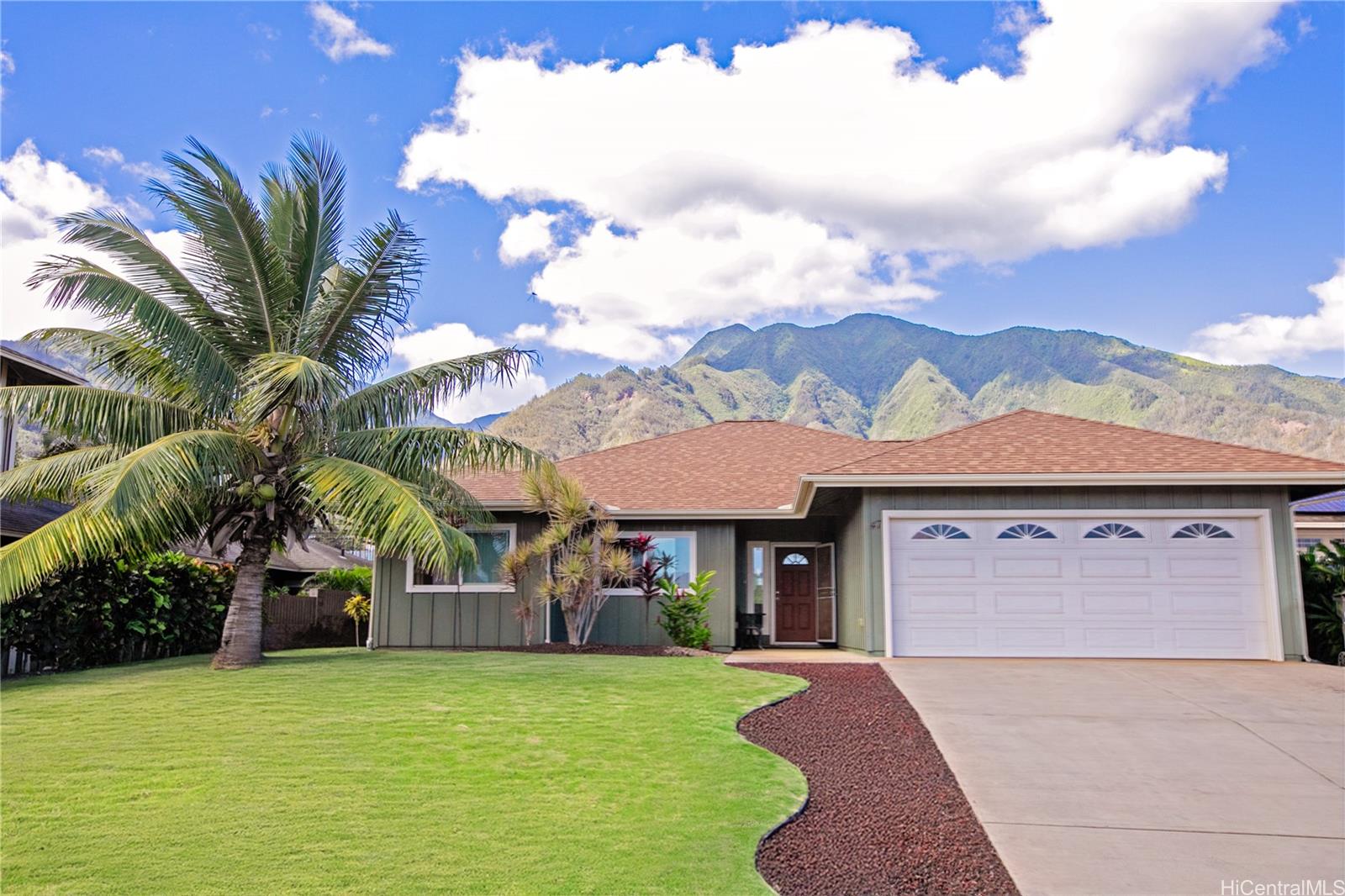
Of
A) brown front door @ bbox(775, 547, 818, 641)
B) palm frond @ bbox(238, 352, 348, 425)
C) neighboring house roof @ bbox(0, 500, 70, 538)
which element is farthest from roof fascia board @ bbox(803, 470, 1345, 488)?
neighboring house roof @ bbox(0, 500, 70, 538)

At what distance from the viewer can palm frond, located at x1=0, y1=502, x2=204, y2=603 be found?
30.1ft

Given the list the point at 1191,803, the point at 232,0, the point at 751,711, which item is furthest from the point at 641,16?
the point at 1191,803

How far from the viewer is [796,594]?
1778cm

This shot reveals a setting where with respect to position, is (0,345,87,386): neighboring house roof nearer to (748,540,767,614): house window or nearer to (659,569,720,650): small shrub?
(659,569,720,650): small shrub

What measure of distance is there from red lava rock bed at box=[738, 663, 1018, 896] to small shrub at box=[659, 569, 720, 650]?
5.40 meters

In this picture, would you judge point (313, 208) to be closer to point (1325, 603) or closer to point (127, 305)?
point (127, 305)

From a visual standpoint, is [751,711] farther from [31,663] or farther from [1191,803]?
[31,663]

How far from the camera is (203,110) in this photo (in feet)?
48.7

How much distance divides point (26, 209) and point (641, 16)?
11806mm

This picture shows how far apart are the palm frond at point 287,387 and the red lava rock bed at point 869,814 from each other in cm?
621

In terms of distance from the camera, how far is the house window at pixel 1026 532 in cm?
1315

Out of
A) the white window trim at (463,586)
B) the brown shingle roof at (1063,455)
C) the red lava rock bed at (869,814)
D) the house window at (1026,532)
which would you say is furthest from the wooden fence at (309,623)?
the house window at (1026,532)

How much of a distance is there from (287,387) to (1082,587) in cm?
1090

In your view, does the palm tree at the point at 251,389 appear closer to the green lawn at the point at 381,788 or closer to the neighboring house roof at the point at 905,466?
the green lawn at the point at 381,788
